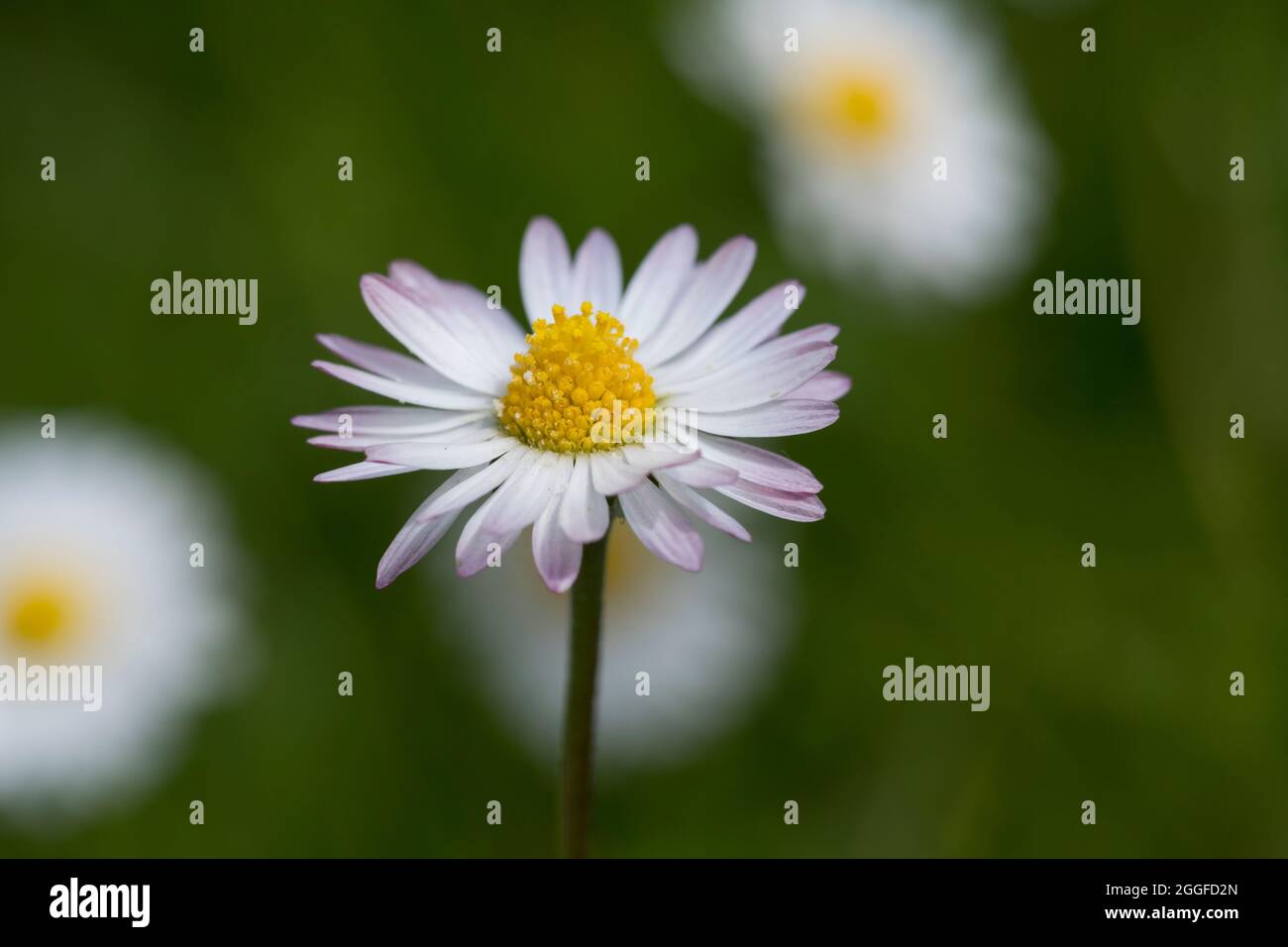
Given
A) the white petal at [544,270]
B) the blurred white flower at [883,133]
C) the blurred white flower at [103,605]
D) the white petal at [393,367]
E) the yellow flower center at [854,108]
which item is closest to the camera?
the white petal at [393,367]

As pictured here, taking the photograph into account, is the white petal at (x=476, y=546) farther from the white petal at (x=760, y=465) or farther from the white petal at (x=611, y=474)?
the white petal at (x=760, y=465)

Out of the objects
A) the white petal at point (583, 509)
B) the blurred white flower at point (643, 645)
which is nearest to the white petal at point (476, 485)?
the white petal at point (583, 509)

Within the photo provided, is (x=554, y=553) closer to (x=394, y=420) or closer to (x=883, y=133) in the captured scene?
(x=394, y=420)

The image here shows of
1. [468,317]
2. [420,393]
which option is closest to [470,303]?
[468,317]

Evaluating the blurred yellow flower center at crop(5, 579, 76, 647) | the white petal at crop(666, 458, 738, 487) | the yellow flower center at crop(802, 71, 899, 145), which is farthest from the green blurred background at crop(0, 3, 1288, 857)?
the white petal at crop(666, 458, 738, 487)

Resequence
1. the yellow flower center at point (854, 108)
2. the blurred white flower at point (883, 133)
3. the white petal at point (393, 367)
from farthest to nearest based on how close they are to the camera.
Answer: the yellow flower center at point (854, 108) < the blurred white flower at point (883, 133) < the white petal at point (393, 367)

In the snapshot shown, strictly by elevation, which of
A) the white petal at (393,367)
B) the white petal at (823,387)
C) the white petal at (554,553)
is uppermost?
the white petal at (393,367)

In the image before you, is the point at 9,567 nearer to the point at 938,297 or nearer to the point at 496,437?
the point at 496,437
